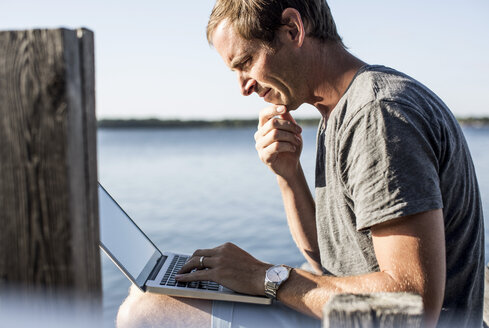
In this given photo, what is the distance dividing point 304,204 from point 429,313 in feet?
3.59

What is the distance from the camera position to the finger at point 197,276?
5.65 ft

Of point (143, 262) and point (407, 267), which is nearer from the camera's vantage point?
point (407, 267)

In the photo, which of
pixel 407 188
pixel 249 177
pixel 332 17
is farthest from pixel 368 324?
pixel 249 177

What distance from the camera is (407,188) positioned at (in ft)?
4.34

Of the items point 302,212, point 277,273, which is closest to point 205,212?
point 302,212

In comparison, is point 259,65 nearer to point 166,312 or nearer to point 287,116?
point 287,116

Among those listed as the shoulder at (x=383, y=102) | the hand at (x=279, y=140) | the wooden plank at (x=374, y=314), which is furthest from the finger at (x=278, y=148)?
the wooden plank at (x=374, y=314)

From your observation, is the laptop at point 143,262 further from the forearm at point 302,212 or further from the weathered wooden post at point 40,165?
the weathered wooden post at point 40,165

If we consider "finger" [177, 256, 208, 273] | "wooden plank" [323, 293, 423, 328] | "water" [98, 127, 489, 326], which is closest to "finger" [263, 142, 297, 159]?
"finger" [177, 256, 208, 273]

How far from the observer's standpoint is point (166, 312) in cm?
175

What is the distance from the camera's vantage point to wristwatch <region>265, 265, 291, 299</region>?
5.39 ft

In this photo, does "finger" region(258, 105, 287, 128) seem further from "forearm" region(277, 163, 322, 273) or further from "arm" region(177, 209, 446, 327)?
"arm" region(177, 209, 446, 327)

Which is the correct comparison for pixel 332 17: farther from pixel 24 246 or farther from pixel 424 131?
pixel 24 246

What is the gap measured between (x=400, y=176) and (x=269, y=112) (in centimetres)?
101
